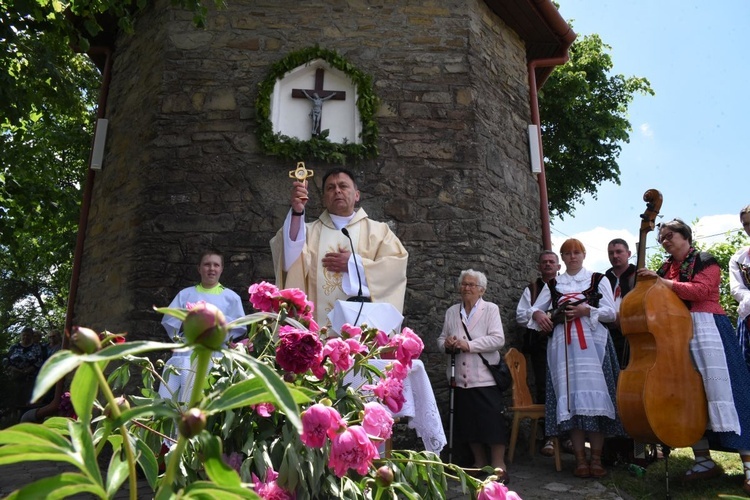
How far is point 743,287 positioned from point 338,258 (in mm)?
2987

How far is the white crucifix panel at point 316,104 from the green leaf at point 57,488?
6014 millimetres

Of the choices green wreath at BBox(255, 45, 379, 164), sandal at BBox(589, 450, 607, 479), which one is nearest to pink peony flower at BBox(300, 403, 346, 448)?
sandal at BBox(589, 450, 607, 479)

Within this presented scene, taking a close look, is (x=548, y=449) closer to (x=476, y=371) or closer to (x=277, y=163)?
(x=476, y=371)

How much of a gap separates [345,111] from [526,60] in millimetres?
2840

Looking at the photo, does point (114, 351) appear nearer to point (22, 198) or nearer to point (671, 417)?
point (671, 417)

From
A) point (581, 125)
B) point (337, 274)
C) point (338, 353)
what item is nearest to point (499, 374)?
point (337, 274)

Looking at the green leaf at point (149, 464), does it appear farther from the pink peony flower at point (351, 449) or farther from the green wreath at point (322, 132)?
the green wreath at point (322, 132)

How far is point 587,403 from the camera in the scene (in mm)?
4957

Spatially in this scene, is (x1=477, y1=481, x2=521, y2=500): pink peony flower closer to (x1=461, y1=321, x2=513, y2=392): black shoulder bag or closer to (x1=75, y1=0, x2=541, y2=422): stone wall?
(x1=461, y1=321, x2=513, y2=392): black shoulder bag

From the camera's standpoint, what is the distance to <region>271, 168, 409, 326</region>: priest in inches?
161

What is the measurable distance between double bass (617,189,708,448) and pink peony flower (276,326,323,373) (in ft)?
10.3

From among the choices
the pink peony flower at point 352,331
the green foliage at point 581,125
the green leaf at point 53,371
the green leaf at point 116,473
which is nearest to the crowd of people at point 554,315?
the pink peony flower at point 352,331

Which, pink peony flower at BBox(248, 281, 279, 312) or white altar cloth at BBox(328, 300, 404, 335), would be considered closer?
pink peony flower at BBox(248, 281, 279, 312)

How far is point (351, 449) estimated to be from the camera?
1.35 meters
